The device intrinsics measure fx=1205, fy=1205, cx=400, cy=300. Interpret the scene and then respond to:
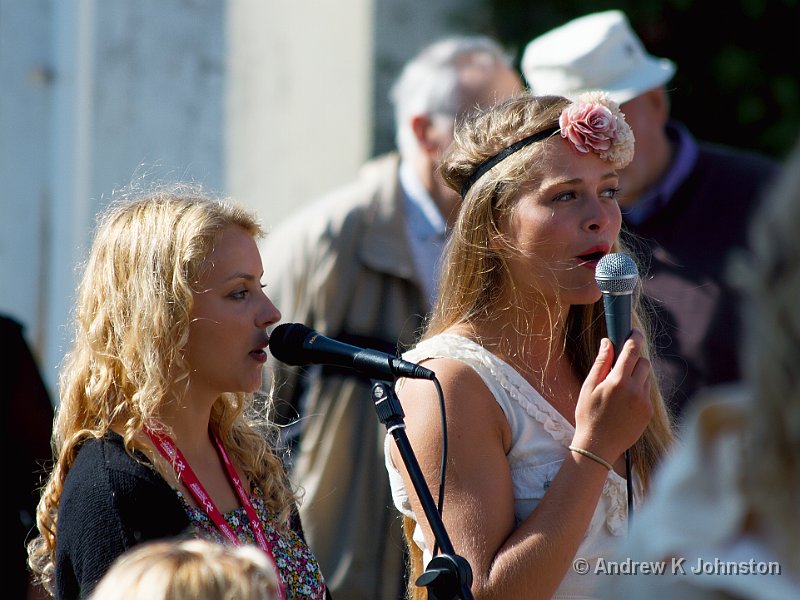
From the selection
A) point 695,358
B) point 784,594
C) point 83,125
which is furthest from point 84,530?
point 83,125

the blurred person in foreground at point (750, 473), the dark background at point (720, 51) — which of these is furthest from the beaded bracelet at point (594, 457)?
Answer: the dark background at point (720, 51)

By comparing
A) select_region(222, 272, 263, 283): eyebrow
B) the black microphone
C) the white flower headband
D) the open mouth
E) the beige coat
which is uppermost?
the white flower headband

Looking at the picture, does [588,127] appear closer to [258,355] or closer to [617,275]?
[617,275]

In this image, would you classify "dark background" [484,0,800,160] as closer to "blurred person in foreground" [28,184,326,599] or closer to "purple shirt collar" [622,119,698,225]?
"purple shirt collar" [622,119,698,225]

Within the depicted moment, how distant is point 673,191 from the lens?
14.2ft

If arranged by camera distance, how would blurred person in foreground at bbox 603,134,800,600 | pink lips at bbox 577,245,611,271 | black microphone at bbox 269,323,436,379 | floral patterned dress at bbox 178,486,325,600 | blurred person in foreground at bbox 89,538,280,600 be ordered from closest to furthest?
blurred person in foreground at bbox 603,134,800,600, blurred person in foreground at bbox 89,538,280,600, black microphone at bbox 269,323,436,379, floral patterned dress at bbox 178,486,325,600, pink lips at bbox 577,245,611,271

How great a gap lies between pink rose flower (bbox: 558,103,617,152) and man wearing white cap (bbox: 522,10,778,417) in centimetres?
162

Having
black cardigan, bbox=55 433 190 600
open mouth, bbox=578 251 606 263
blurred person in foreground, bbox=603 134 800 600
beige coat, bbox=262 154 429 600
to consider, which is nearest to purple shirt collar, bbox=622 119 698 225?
beige coat, bbox=262 154 429 600

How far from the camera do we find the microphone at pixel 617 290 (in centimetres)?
220

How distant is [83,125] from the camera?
16.3 ft

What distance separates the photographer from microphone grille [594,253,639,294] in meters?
2.20

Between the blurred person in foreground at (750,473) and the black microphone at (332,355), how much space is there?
3.15 feet

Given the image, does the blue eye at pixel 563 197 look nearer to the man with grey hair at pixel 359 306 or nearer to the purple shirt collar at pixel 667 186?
the man with grey hair at pixel 359 306

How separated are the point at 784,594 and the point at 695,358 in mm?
3005
